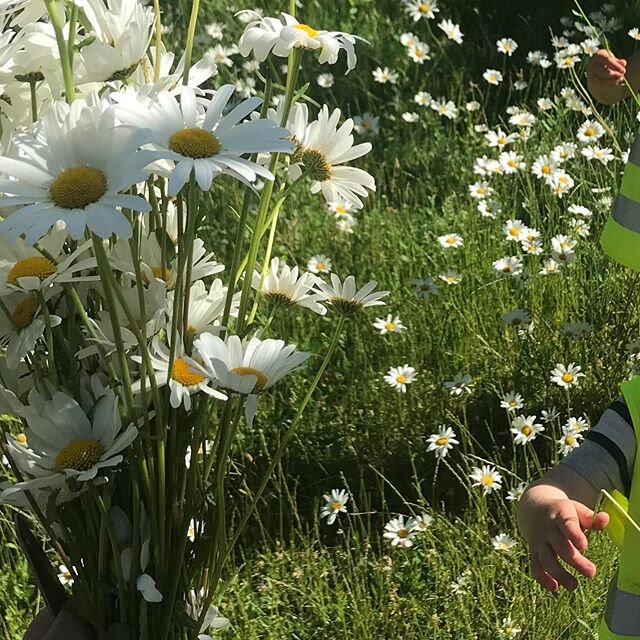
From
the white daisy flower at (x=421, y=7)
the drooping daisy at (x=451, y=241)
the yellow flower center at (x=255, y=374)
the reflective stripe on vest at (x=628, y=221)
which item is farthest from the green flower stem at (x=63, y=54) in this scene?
the white daisy flower at (x=421, y=7)

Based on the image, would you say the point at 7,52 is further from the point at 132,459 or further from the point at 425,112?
the point at 425,112

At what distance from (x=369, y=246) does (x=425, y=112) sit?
58 centimetres

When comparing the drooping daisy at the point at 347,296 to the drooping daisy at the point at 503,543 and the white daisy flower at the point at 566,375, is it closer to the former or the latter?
the drooping daisy at the point at 503,543

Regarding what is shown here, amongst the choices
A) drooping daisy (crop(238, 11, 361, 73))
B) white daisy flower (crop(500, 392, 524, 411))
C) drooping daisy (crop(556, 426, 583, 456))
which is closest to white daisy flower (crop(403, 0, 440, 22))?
white daisy flower (crop(500, 392, 524, 411))

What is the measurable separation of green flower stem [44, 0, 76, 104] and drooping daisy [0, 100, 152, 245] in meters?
0.02

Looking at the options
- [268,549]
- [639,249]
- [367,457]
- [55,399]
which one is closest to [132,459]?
[55,399]

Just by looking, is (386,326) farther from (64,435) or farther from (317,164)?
(64,435)

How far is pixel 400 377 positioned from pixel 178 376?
37.0 inches

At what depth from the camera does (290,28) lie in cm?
75

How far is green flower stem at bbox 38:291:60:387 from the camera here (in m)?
0.71

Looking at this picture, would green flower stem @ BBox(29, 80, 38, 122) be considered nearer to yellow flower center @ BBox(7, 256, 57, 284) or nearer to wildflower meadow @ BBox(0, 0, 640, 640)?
wildflower meadow @ BBox(0, 0, 640, 640)

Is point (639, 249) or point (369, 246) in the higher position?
point (639, 249)

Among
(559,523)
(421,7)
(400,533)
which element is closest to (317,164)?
(559,523)

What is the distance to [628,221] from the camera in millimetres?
894
